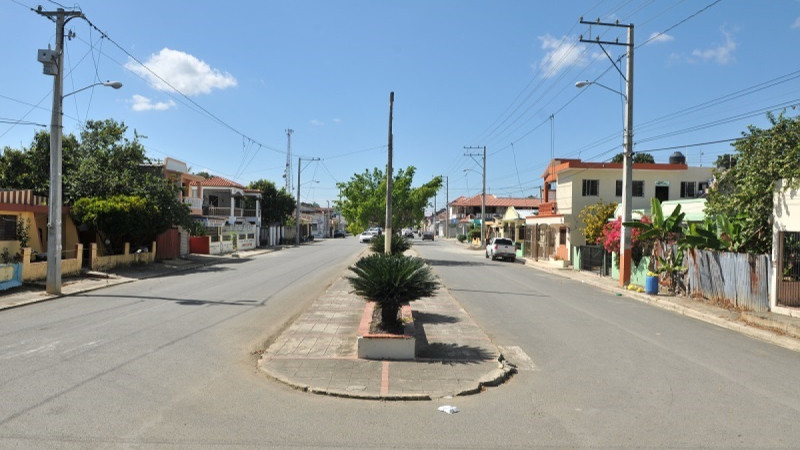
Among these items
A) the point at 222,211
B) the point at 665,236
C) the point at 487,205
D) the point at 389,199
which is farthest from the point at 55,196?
the point at 487,205

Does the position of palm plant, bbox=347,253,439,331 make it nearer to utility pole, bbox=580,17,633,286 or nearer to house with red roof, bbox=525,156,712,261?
utility pole, bbox=580,17,633,286

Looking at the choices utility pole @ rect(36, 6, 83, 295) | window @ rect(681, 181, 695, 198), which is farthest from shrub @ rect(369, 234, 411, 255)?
window @ rect(681, 181, 695, 198)

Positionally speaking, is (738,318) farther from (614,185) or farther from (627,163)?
(614,185)

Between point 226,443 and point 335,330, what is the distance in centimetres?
622

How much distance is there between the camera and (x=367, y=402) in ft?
22.5

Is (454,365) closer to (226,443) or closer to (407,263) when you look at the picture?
(407,263)

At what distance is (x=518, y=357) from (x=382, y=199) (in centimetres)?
2998

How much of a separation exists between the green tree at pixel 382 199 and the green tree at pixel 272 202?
2563 cm

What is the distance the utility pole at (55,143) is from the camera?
666 inches

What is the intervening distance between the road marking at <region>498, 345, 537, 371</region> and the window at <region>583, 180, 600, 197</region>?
27867 millimetres

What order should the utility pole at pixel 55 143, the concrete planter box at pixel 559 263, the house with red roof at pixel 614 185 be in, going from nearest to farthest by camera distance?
the utility pole at pixel 55 143 → the concrete planter box at pixel 559 263 → the house with red roof at pixel 614 185

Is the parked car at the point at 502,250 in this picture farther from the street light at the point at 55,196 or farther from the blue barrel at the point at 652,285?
the street light at the point at 55,196

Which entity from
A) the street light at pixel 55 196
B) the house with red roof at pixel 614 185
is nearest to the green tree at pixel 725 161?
the house with red roof at pixel 614 185

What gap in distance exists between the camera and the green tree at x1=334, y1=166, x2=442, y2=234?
3938 cm
